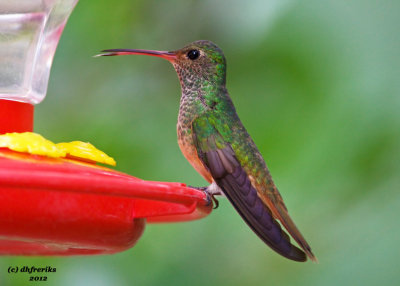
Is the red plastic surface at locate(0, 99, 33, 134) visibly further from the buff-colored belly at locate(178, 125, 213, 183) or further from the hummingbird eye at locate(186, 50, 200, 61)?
the hummingbird eye at locate(186, 50, 200, 61)

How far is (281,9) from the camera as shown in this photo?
12.1 feet

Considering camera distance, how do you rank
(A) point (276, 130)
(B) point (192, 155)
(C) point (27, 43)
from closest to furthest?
(C) point (27, 43)
(B) point (192, 155)
(A) point (276, 130)

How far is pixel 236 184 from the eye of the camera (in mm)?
3037

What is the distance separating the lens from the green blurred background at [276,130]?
3.30 metres

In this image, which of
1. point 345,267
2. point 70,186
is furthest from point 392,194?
point 70,186

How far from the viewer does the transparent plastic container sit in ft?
8.03

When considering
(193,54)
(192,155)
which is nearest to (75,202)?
(192,155)

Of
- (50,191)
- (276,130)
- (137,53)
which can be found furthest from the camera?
(276,130)

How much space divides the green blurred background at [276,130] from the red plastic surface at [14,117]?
A: 114cm

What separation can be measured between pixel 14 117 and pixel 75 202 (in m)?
0.54

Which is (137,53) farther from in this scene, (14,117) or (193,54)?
(14,117)

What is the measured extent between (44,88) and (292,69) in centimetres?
155

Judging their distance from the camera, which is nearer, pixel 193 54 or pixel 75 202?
pixel 75 202

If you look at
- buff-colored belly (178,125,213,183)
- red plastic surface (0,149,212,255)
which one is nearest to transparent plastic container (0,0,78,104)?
red plastic surface (0,149,212,255)
